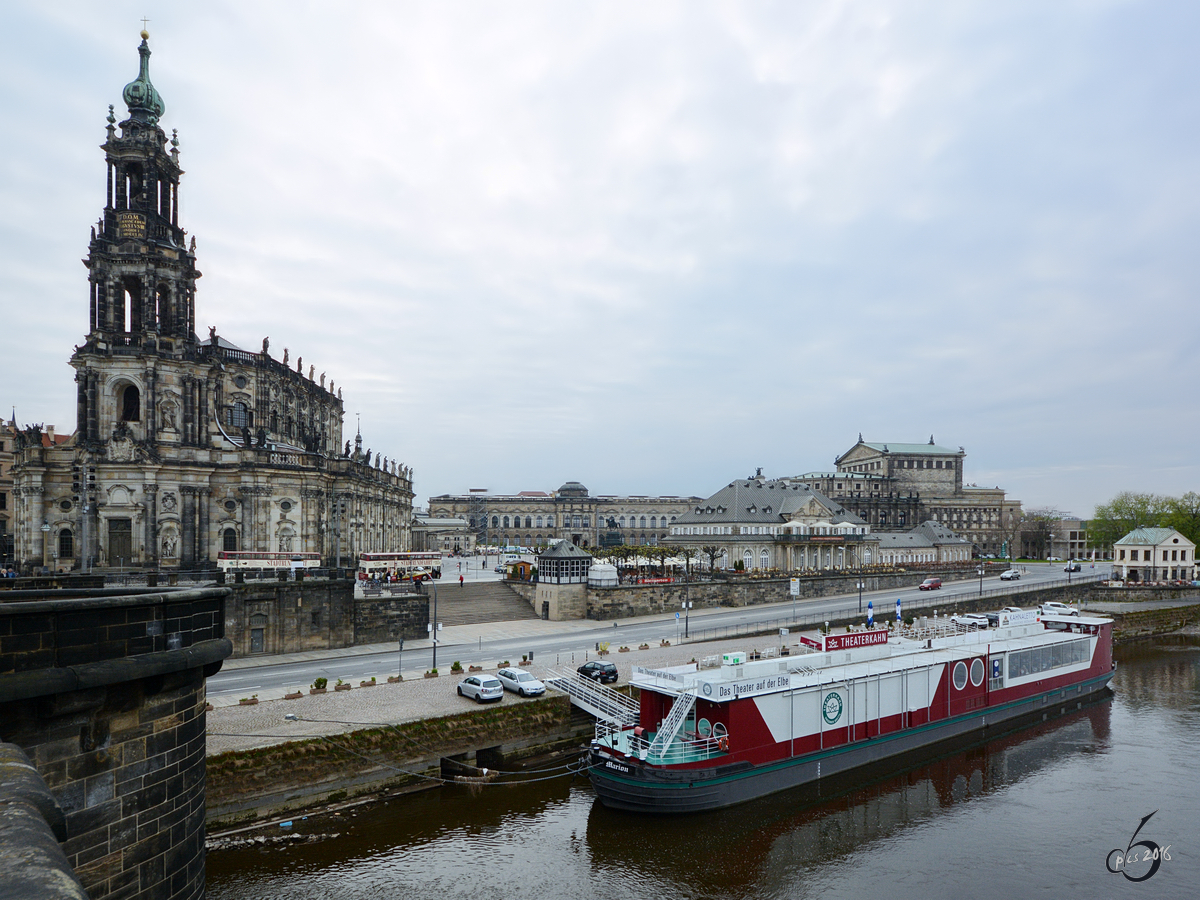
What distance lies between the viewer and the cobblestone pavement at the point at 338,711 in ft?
87.6

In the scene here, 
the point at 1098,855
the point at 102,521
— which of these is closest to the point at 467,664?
the point at 1098,855

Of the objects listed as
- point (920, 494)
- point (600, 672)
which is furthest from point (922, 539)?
point (600, 672)

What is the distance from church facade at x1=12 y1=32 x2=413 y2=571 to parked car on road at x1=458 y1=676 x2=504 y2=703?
35.8 metres

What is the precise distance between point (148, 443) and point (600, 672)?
43118 mm

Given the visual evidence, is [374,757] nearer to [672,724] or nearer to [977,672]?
[672,724]

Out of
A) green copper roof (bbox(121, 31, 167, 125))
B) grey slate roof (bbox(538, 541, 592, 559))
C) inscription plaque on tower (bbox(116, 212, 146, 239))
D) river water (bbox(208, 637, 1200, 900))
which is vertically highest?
green copper roof (bbox(121, 31, 167, 125))

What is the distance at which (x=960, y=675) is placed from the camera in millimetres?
37344

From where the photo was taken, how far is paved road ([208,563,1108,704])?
38.6 meters

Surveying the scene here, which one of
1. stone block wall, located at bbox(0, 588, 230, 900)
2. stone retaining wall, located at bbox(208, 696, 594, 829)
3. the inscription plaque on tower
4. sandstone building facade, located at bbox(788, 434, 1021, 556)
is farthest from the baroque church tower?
sandstone building facade, located at bbox(788, 434, 1021, 556)

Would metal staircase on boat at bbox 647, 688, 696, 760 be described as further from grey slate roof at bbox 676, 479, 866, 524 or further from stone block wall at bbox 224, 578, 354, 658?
grey slate roof at bbox 676, 479, 866, 524

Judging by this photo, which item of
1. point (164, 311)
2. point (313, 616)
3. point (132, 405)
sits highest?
point (164, 311)

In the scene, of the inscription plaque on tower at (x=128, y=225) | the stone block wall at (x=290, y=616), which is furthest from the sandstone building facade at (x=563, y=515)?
the stone block wall at (x=290, y=616)

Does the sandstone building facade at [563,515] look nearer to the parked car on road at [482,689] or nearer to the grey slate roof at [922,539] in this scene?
the grey slate roof at [922,539]

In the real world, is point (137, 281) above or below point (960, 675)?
above
